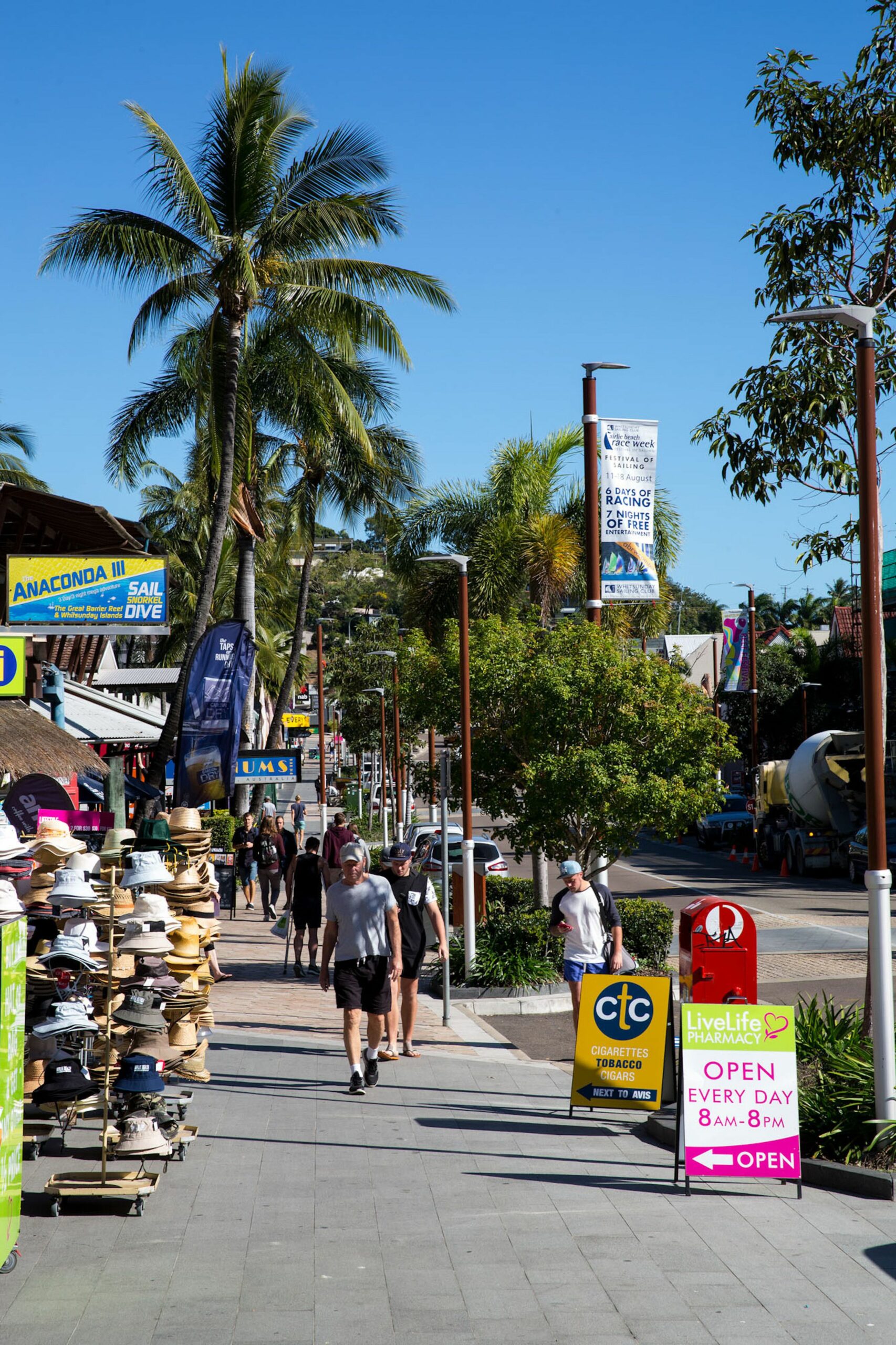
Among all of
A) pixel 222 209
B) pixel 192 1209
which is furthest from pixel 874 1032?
pixel 222 209

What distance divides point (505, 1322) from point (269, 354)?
2248 centimetres

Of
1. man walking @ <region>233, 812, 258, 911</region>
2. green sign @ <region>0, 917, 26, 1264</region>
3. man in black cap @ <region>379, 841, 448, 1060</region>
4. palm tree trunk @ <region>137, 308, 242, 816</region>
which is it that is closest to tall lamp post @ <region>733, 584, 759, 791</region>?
man walking @ <region>233, 812, 258, 911</region>

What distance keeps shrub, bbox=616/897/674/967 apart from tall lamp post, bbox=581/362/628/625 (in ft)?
12.0

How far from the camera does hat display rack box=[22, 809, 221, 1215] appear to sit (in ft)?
25.0

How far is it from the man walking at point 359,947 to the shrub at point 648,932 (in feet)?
21.8

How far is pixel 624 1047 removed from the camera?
9.39 metres

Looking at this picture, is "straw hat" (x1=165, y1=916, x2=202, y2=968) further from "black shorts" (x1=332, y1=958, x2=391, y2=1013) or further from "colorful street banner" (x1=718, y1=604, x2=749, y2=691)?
"colorful street banner" (x1=718, y1=604, x2=749, y2=691)

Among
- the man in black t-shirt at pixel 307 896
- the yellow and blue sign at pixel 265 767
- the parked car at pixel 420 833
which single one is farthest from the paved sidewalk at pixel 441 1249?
the parked car at pixel 420 833

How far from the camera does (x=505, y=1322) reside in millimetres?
5465

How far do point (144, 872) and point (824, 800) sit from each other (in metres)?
27.8

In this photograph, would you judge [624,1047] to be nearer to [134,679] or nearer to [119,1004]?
[119,1004]

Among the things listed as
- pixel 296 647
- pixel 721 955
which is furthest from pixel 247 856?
pixel 721 955

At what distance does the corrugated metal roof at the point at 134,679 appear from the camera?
35.9 m

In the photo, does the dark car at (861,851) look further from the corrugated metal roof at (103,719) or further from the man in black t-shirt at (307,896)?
the man in black t-shirt at (307,896)
